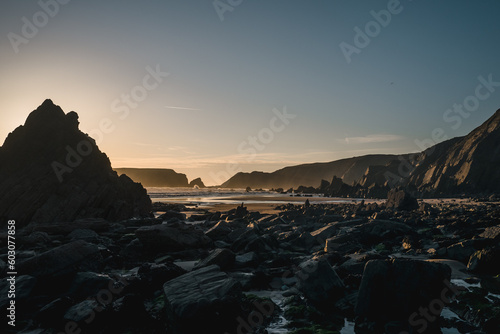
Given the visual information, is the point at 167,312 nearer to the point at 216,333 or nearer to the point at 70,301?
the point at 216,333

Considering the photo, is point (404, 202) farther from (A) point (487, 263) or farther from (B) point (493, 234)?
(A) point (487, 263)

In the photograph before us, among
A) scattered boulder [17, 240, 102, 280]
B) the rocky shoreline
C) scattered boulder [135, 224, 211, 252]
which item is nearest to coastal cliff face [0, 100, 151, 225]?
the rocky shoreline

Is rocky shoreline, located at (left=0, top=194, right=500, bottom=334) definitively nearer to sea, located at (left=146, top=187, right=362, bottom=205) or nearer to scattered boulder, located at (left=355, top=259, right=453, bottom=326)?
scattered boulder, located at (left=355, top=259, right=453, bottom=326)

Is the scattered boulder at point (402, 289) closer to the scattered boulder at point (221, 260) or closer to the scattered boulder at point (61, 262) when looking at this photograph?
the scattered boulder at point (221, 260)

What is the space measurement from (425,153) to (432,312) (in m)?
106

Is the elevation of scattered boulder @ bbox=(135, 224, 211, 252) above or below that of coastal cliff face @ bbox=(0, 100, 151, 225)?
below

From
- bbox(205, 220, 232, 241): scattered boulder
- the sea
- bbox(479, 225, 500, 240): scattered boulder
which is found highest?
bbox(479, 225, 500, 240): scattered boulder

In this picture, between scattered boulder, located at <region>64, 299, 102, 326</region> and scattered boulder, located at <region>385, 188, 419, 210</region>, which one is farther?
scattered boulder, located at <region>385, 188, 419, 210</region>

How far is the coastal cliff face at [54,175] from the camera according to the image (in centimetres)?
2152

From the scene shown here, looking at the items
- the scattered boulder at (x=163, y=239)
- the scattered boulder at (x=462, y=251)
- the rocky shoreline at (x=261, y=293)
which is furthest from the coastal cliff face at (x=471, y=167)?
the scattered boulder at (x=163, y=239)

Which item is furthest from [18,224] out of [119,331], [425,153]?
[425,153]

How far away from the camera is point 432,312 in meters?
5.62

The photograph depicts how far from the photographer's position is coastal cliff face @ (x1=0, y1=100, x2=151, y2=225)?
21516mm

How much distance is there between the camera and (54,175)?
2309 centimetres
